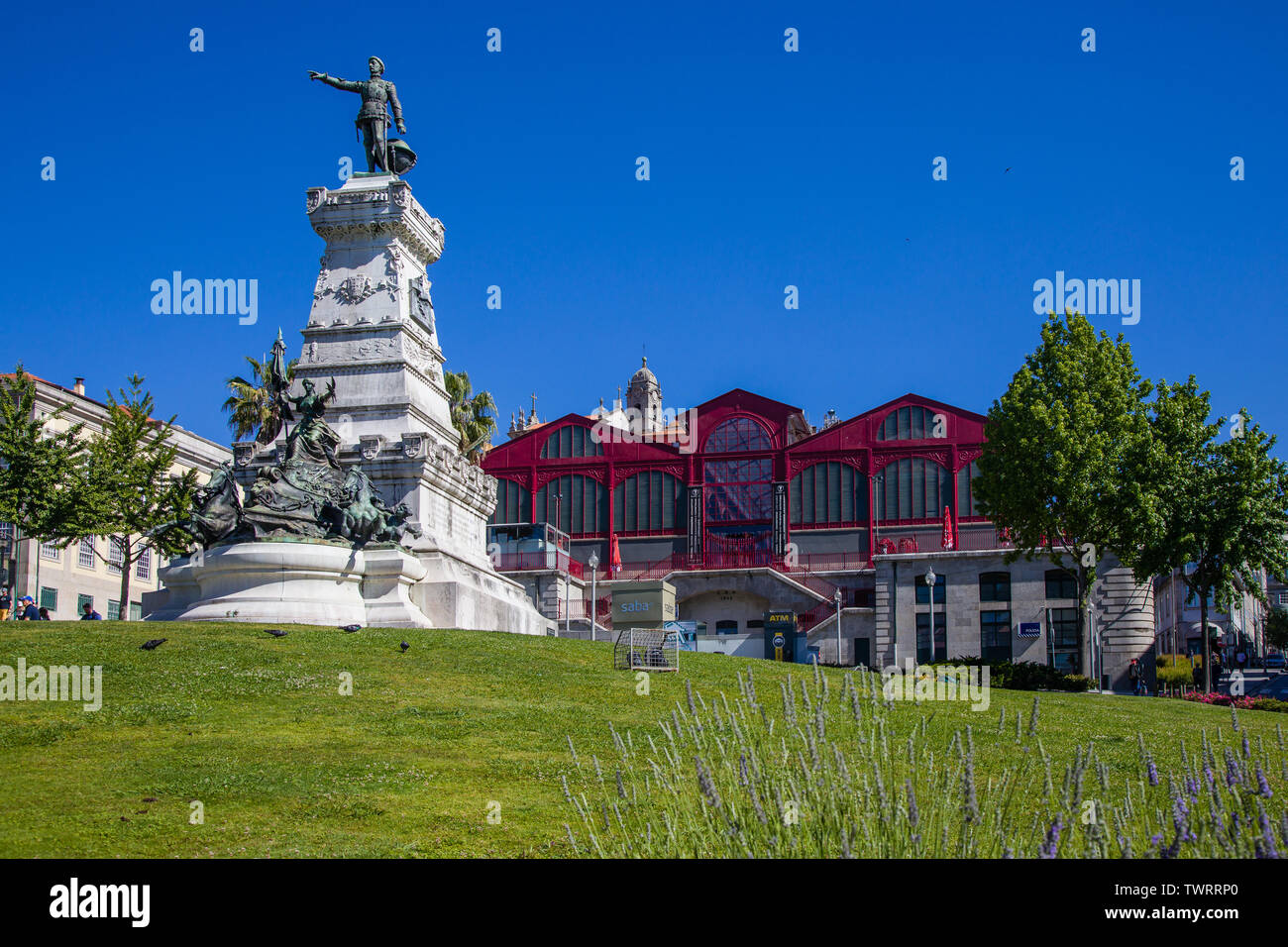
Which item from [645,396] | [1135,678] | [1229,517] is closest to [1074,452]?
[1229,517]

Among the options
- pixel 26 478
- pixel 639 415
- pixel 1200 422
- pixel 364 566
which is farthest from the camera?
pixel 639 415

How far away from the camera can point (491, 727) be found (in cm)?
1587

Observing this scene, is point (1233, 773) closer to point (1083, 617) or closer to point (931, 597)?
point (1083, 617)

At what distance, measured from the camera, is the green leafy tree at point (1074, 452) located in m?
38.5

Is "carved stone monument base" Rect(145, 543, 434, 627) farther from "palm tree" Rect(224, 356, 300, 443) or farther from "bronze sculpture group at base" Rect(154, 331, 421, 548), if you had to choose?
"palm tree" Rect(224, 356, 300, 443)

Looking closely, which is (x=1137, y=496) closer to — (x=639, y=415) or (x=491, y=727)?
(x=491, y=727)

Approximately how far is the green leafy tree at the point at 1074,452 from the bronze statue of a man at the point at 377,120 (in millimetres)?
21427

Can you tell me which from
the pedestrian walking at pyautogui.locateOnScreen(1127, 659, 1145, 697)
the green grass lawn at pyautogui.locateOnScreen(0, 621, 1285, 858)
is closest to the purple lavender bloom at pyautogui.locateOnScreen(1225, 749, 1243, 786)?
the green grass lawn at pyautogui.locateOnScreen(0, 621, 1285, 858)

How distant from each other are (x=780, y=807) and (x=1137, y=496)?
1312 inches

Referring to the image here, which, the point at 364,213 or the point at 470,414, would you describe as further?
the point at 470,414

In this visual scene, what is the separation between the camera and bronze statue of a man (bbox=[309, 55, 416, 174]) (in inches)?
1356

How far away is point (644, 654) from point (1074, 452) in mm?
22135

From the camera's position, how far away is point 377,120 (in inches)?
1356
